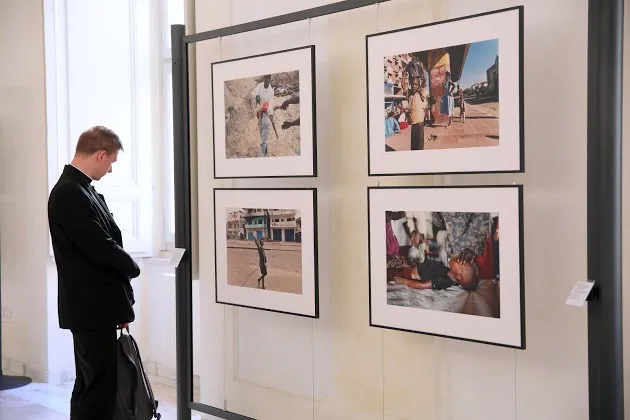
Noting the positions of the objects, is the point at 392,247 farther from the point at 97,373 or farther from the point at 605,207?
the point at 97,373

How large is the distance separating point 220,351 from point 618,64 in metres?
3.11

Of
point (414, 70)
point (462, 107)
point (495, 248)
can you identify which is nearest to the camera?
point (495, 248)

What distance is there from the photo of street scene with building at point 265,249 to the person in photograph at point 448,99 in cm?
108

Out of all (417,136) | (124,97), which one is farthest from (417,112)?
(124,97)

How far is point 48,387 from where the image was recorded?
6.54 meters

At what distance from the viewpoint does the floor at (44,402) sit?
569cm

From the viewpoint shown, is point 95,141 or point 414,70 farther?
point 95,141

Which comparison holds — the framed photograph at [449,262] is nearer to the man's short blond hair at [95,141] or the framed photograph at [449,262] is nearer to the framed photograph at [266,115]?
the framed photograph at [266,115]

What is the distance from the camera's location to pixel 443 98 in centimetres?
368

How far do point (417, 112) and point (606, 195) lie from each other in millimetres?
1050

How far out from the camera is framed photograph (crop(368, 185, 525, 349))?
345cm

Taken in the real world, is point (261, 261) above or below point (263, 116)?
below

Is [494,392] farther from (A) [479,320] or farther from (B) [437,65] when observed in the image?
(B) [437,65]

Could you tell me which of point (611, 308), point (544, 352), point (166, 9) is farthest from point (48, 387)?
point (611, 308)
